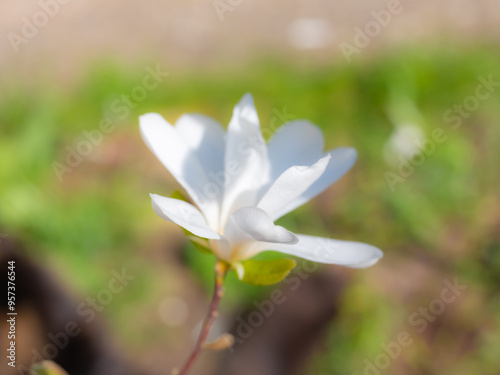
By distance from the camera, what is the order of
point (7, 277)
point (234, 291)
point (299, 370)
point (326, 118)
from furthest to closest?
point (326, 118) < point (234, 291) < point (299, 370) < point (7, 277)

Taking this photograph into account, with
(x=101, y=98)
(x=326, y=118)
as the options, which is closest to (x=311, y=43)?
(x=326, y=118)

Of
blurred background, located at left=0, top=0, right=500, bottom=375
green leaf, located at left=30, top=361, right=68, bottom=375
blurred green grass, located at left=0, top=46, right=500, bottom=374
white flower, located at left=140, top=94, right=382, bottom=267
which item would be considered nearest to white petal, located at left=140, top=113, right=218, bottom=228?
white flower, located at left=140, top=94, right=382, bottom=267

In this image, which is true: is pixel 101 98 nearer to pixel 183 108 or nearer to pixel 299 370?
pixel 183 108

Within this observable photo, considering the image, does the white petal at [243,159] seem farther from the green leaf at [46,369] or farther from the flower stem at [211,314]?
the green leaf at [46,369]

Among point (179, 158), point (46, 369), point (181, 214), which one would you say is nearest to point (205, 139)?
point (179, 158)

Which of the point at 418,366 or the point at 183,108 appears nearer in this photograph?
the point at 418,366

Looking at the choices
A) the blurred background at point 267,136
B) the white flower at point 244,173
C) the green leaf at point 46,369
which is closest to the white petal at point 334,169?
the white flower at point 244,173
